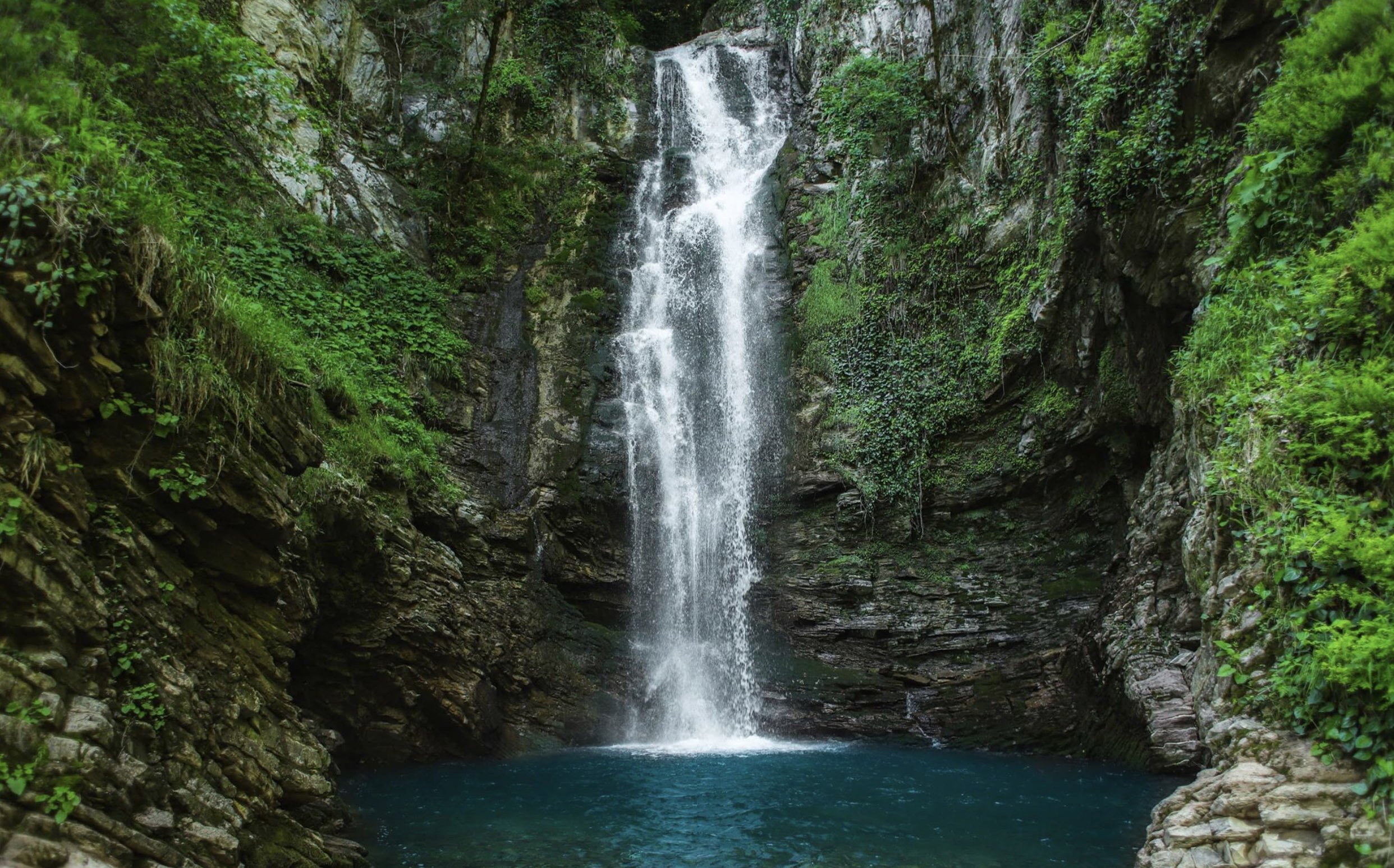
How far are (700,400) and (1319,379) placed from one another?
12612 mm

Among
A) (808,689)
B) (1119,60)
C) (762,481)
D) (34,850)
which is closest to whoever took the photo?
(34,850)

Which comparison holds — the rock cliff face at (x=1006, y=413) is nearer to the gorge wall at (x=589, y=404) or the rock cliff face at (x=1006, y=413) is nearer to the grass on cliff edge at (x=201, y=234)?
the gorge wall at (x=589, y=404)

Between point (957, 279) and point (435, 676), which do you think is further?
point (957, 279)

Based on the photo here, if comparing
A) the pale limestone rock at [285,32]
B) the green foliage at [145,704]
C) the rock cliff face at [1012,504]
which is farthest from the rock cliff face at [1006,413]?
the pale limestone rock at [285,32]

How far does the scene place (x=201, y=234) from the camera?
13.2 m

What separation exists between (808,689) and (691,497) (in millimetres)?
4377

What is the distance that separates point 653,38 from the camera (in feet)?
96.5

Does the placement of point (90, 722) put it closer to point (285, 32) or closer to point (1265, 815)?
point (1265, 815)

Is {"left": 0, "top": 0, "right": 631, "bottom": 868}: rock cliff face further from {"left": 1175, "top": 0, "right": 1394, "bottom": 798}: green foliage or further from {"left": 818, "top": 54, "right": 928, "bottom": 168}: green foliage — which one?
{"left": 818, "top": 54, "right": 928, "bottom": 168}: green foliage

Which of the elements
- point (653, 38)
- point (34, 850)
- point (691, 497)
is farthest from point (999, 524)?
point (653, 38)

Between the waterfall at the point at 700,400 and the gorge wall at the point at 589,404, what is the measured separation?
63cm

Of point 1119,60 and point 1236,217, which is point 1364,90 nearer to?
point 1236,217

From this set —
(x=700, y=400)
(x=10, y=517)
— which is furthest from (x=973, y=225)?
(x=10, y=517)

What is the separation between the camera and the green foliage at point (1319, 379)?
14.9ft
